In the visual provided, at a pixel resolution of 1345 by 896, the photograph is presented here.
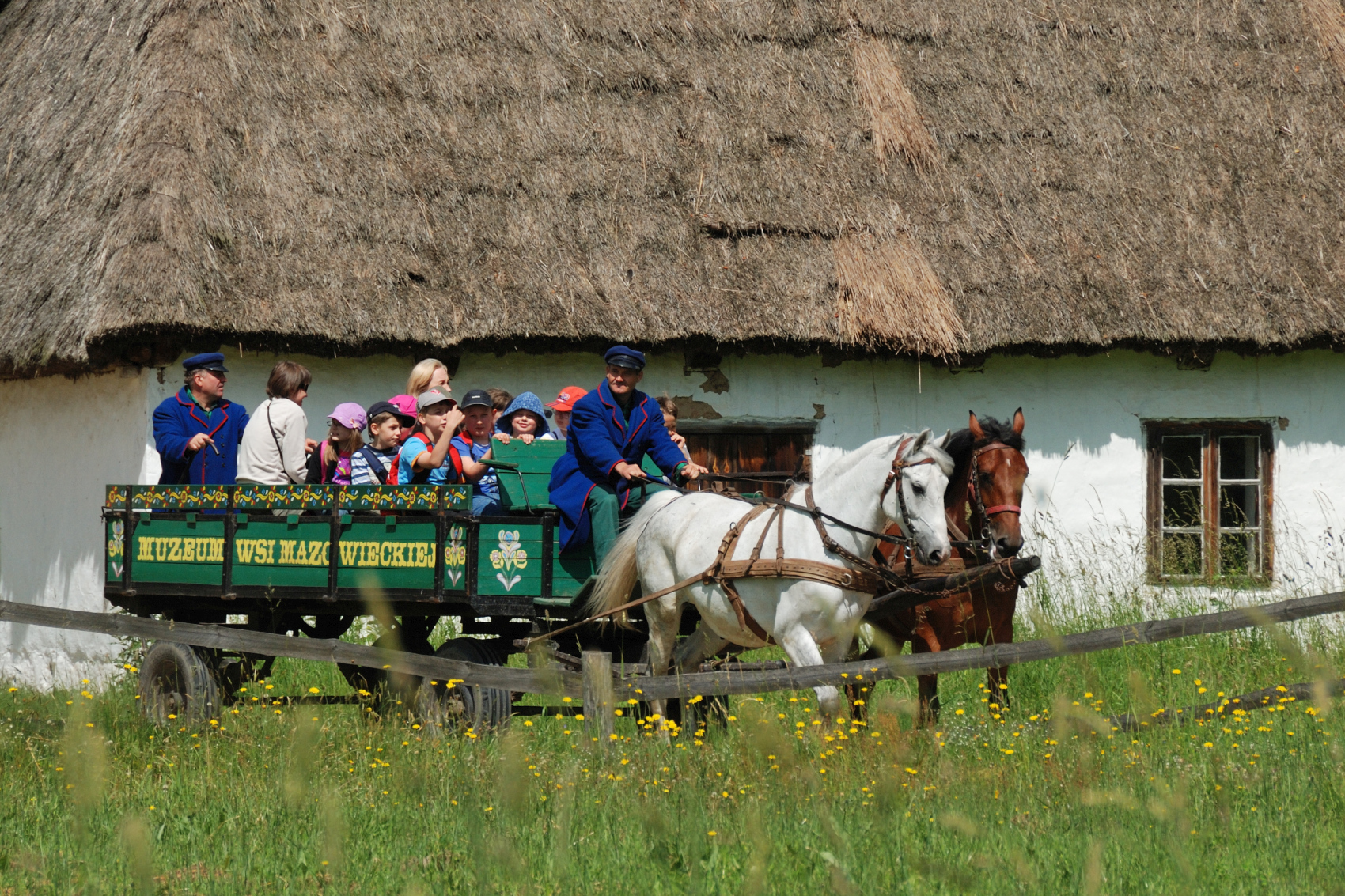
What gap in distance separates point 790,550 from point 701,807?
150 cm

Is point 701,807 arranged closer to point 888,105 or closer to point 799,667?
point 799,667

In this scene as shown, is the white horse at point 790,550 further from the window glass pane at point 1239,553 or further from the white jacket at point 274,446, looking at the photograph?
the window glass pane at point 1239,553

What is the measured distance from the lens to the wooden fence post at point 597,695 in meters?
4.97

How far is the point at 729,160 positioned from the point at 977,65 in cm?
236

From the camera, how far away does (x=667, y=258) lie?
9.15 meters

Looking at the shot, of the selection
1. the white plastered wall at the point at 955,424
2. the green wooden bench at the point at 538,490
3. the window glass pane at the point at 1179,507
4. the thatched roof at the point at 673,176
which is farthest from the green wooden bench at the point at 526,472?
the window glass pane at the point at 1179,507

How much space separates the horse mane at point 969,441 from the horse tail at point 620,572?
1.25 metres

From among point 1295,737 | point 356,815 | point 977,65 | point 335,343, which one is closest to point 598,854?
point 356,815

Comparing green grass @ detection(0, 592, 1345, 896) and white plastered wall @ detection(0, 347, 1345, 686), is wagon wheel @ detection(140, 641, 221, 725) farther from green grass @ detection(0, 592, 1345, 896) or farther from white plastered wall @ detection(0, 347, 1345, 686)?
white plastered wall @ detection(0, 347, 1345, 686)

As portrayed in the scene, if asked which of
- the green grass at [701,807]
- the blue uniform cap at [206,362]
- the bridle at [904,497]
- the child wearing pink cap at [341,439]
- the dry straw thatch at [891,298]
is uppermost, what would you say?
the dry straw thatch at [891,298]

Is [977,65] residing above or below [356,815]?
above

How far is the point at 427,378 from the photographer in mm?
6734

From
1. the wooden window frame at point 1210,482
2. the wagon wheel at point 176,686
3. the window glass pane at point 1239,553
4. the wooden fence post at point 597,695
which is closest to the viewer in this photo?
the wooden fence post at point 597,695

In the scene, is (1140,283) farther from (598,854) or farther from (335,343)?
(598,854)
